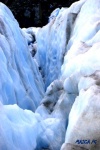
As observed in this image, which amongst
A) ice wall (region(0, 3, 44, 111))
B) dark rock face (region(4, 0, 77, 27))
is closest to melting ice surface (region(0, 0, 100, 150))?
ice wall (region(0, 3, 44, 111))

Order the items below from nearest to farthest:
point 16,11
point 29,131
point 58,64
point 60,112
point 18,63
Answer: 1. point 29,131
2. point 60,112
3. point 18,63
4. point 58,64
5. point 16,11

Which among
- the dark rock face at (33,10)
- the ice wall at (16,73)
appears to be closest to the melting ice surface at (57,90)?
the ice wall at (16,73)

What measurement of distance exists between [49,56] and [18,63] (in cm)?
329

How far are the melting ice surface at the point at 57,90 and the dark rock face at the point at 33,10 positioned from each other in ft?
52.1

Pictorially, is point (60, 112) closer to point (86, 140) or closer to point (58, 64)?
point (86, 140)

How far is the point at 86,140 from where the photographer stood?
12.9 feet

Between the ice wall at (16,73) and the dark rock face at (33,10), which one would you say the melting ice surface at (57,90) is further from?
the dark rock face at (33,10)

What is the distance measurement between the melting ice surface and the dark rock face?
52.1 feet

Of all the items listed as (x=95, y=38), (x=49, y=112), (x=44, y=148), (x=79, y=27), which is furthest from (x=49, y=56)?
(x=44, y=148)

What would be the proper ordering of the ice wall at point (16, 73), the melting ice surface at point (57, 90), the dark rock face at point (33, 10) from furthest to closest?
1. the dark rock face at point (33, 10)
2. the ice wall at point (16, 73)
3. the melting ice surface at point (57, 90)

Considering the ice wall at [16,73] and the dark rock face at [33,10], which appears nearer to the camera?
the ice wall at [16,73]

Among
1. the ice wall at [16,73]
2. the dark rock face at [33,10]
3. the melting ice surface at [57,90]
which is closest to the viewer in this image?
the melting ice surface at [57,90]

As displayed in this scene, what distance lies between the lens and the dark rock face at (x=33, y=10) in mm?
26359

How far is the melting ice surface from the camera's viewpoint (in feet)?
13.5
